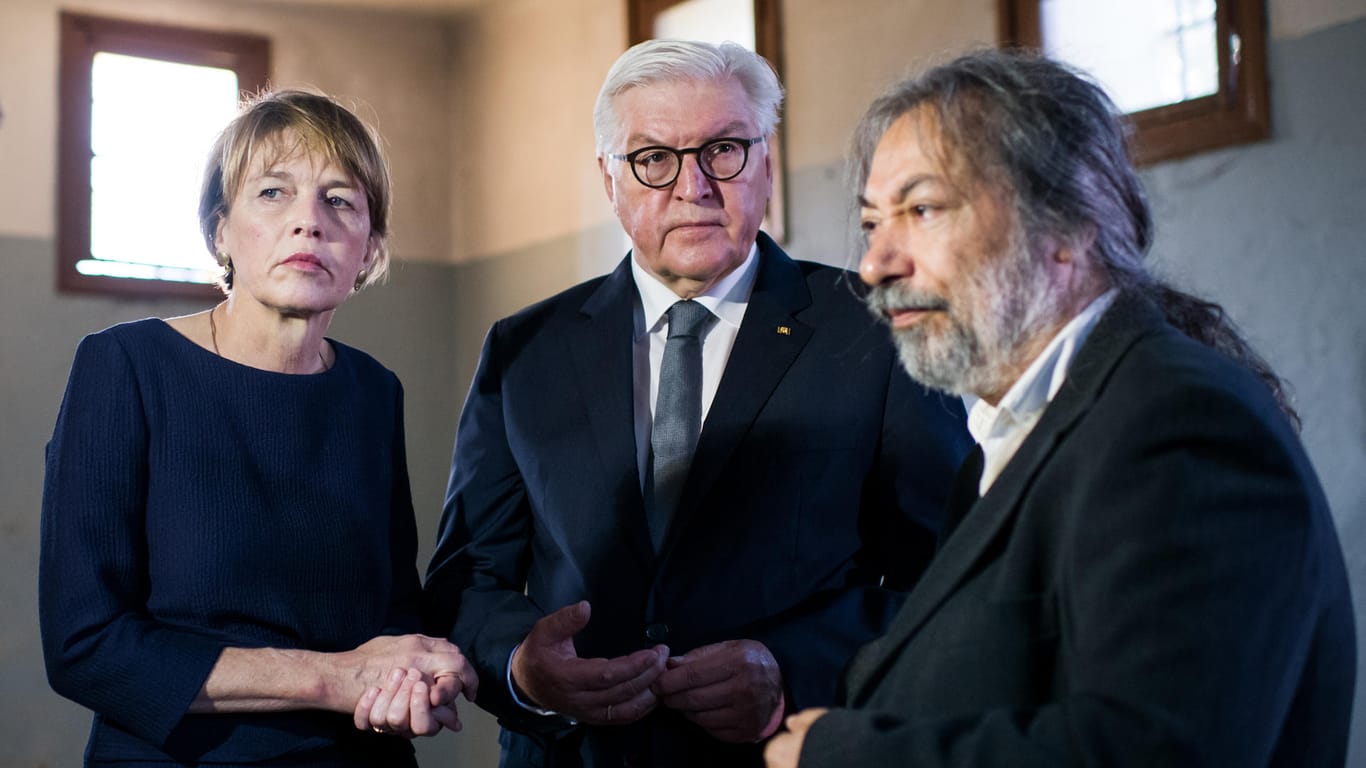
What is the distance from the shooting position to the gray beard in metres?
1.52

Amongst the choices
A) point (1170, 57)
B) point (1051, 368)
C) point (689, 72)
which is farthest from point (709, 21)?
point (1051, 368)

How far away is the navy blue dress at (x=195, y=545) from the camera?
1.89 metres

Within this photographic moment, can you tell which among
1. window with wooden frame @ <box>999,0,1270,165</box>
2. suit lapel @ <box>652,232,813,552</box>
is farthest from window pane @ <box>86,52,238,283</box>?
suit lapel @ <box>652,232,813,552</box>

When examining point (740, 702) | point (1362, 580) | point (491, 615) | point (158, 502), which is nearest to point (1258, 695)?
point (740, 702)

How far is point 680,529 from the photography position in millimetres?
2143

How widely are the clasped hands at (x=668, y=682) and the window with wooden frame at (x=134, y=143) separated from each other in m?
4.45

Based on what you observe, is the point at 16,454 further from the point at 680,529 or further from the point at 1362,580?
the point at 1362,580

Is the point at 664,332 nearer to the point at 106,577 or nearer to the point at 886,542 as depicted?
the point at 886,542

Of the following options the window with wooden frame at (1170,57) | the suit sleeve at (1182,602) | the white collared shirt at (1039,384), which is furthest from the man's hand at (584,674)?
the window with wooden frame at (1170,57)

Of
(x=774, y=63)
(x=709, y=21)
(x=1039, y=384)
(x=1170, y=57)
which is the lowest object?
(x=1039, y=384)

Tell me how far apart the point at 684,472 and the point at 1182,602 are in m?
1.16

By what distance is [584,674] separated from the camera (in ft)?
6.48

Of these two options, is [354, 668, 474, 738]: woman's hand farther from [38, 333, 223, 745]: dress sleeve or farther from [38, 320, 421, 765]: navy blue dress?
[38, 333, 223, 745]: dress sleeve

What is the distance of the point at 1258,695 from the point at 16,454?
553cm
